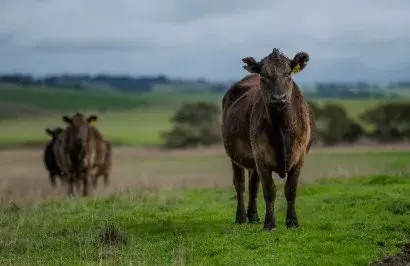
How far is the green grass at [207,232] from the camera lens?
1239 centimetres

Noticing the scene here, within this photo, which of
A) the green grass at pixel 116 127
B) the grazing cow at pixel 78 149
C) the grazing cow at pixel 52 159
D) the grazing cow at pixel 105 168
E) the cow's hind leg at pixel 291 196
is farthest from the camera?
the green grass at pixel 116 127

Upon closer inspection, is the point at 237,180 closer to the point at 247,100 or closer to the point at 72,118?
the point at 247,100

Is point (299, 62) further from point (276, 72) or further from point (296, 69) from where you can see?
point (276, 72)

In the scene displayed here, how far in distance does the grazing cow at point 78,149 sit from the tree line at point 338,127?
145 ft

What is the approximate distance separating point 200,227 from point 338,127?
60.5 m

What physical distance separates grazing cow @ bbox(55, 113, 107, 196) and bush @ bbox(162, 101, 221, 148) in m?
49.7

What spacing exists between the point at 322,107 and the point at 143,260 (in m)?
69.1

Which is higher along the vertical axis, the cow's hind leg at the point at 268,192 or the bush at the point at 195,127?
the cow's hind leg at the point at 268,192

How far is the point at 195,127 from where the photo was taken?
268 feet

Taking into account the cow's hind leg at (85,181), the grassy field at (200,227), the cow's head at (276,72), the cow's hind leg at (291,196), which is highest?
the cow's head at (276,72)

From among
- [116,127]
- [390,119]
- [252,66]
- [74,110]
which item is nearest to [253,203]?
[252,66]

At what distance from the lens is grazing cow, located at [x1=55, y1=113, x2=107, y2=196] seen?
27.1m

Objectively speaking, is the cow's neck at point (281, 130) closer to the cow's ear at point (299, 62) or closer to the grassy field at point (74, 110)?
the cow's ear at point (299, 62)

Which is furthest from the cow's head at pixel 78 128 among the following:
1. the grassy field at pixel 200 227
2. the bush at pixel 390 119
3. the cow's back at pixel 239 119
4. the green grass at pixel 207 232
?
the bush at pixel 390 119
